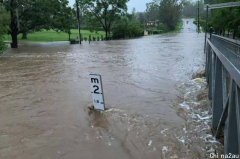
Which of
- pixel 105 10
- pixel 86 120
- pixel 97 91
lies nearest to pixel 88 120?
pixel 86 120

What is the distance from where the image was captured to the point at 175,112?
6.15m

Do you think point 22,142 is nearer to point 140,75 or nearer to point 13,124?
point 13,124

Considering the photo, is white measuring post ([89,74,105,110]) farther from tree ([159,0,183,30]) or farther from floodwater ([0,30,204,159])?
tree ([159,0,183,30])

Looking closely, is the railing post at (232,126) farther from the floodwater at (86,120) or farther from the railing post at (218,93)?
the railing post at (218,93)

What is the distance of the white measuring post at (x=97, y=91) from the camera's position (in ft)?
19.5

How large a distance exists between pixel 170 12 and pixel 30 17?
7480cm

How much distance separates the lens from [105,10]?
48656 mm

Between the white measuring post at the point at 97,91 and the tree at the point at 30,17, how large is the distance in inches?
1040

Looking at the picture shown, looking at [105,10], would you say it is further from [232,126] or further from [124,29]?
[232,126]

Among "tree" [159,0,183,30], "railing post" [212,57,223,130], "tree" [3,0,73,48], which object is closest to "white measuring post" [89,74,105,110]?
"railing post" [212,57,223,130]

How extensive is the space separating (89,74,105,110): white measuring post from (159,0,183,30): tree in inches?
3703

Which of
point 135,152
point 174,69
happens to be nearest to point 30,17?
point 174,69

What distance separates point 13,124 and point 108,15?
45348 mm

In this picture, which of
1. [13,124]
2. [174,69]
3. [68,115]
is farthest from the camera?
[174,69]
